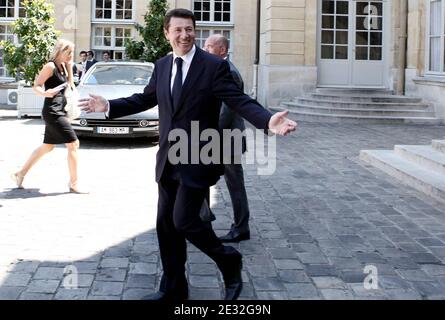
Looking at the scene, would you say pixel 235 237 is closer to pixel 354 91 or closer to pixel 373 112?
pixel 373 112

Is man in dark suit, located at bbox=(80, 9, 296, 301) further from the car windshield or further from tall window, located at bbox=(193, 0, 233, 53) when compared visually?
tall window, located at bbox=(193, 0, 233, 53)

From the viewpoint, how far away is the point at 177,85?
3727 millimetres

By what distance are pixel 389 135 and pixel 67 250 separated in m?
9.91

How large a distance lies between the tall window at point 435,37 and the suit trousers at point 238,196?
11.8 m

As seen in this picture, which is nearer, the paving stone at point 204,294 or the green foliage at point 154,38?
the paving stone at point 204,294

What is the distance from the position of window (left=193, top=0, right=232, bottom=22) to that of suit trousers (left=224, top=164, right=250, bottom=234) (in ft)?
61.6

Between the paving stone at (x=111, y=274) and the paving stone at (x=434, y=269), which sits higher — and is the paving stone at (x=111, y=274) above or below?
below

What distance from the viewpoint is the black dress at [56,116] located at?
23.8 feet

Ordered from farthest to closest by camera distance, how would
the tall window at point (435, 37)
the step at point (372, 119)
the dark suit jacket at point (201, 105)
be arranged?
the step at point (372, 119) < the tall window at point (435, 37) < the dark suit jacket at point (201, 105)

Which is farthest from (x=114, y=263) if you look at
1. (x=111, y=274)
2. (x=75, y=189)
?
(x=75, y=189)

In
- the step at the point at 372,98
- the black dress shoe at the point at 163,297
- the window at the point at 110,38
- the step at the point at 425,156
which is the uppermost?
the window at the point at 110,38

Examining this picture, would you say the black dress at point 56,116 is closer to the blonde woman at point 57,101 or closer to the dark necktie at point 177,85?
the blonde woman at point 57,101

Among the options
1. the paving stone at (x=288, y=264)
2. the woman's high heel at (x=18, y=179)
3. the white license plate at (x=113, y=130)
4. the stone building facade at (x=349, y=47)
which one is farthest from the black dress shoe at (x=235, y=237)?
the stone building facade at (x=349, y=47)

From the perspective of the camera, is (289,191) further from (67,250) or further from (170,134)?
(170,134)
